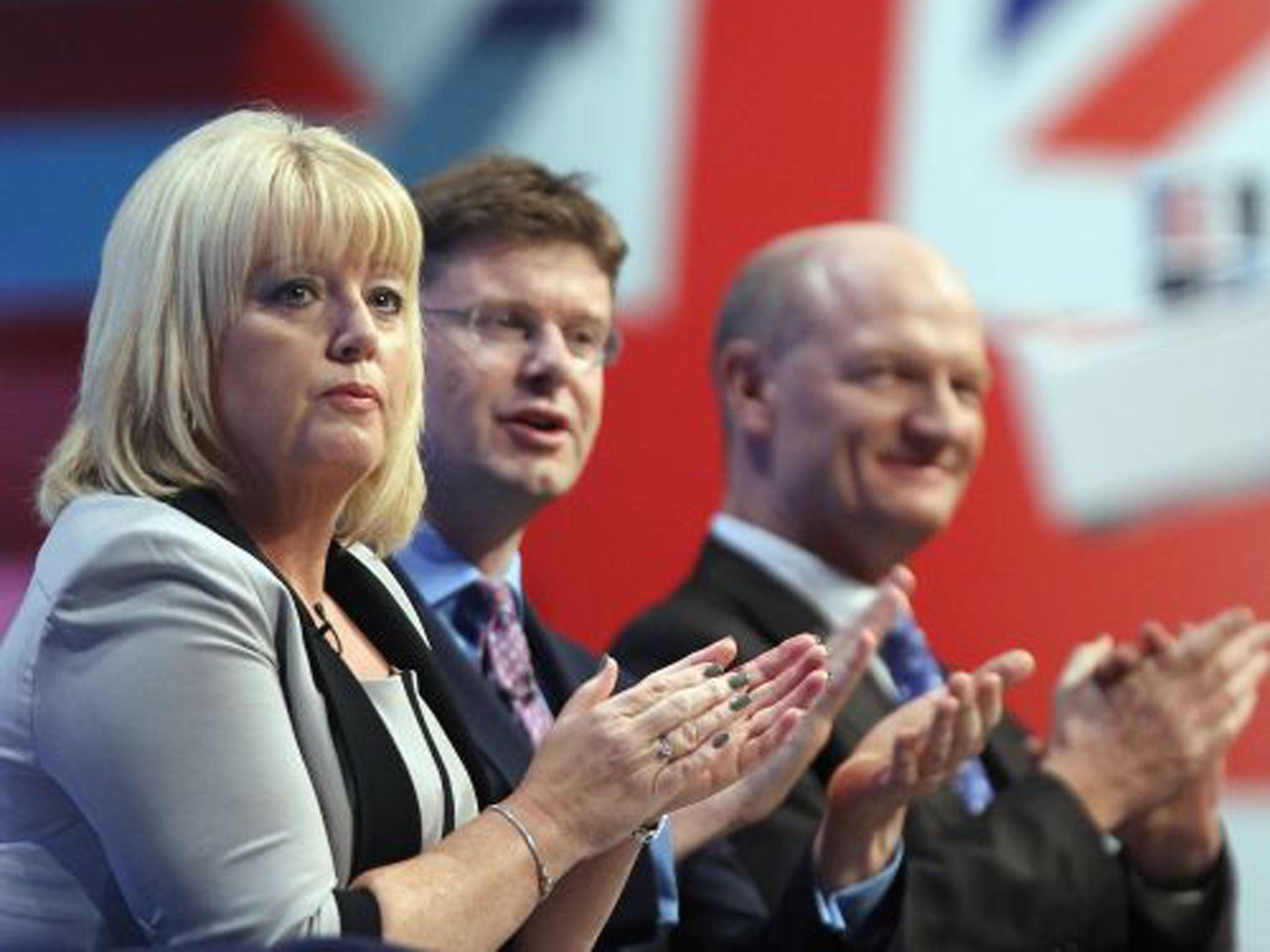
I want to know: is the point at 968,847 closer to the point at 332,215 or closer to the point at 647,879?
the point at 647,879

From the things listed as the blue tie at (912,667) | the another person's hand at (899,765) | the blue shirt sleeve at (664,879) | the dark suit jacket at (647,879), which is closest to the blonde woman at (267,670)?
the dark suit jacket at (647,879)

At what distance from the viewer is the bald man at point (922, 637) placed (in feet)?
9.55

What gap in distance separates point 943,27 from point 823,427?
1.11 meters

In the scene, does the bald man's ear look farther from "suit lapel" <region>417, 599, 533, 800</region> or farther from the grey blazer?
the grey blazer

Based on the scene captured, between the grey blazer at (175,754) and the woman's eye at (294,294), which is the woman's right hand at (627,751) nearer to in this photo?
the grey blazer at (175,754)

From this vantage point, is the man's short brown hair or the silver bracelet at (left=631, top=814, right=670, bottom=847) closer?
the silver bracelet at (left=631, top=814, right=670, bottom=847)

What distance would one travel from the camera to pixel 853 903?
2.69m

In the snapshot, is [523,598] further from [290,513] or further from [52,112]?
[52,112]

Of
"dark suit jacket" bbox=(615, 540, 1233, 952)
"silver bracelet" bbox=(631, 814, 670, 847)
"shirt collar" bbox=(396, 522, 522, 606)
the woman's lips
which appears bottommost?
"dark suit jacket" bbox=(615, 540, 1233, 952)

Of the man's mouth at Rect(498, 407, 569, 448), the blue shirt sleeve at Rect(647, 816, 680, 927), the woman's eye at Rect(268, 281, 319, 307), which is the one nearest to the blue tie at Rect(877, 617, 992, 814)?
the man's mouth at Rect(498, 407, 569, 448)

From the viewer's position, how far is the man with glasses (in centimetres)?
269

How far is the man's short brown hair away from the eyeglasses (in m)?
0.08

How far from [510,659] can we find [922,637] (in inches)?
28.2

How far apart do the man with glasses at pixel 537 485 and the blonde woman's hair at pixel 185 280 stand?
66 cm
